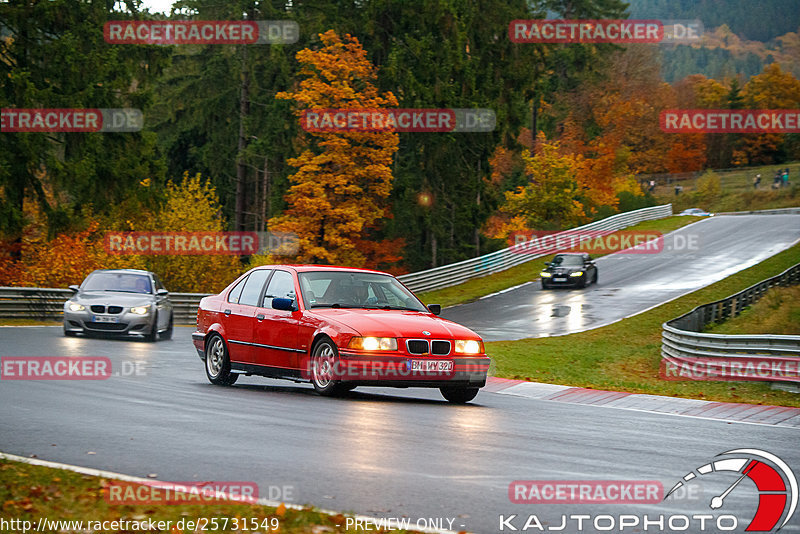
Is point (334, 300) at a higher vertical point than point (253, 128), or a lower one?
lower

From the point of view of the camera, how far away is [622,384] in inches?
733

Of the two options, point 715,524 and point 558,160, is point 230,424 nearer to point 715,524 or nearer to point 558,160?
point 715,524

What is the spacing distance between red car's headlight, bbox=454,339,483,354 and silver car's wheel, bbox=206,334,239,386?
3503 millimetres

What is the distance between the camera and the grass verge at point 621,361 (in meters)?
17.1

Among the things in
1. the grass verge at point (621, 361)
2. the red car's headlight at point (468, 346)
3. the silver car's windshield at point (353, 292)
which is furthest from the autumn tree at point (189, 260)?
the red car's headlight at point (468, 346)

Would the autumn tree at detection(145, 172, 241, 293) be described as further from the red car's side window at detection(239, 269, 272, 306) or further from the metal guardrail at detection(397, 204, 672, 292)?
the red car's side window at detection(239, 269, 272, 306)

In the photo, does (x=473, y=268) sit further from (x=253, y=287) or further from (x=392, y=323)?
(x=392, y=323)

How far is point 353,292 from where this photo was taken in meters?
13.5

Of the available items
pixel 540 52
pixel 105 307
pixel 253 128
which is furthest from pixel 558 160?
pixel 105 307

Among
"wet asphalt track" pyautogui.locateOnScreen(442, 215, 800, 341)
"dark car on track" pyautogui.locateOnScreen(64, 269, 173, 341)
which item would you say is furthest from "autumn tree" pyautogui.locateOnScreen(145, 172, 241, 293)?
"dark car on track" pyautogui.locateOnScreen(64, 269, 173, 341)

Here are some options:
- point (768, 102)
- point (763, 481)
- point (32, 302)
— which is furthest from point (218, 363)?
point (768, 102)

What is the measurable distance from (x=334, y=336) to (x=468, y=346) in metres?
1.63

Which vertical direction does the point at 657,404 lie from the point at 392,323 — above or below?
below

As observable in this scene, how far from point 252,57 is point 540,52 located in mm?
22898
